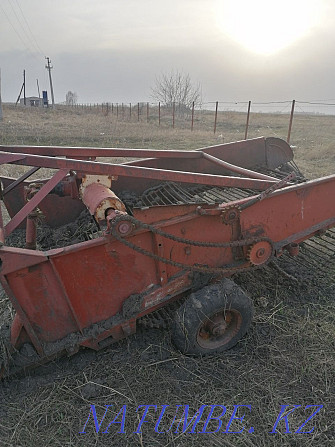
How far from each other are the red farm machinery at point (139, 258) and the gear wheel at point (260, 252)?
10 mm

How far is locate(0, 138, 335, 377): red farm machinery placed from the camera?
2.41 m

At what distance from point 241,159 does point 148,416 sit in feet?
11.5

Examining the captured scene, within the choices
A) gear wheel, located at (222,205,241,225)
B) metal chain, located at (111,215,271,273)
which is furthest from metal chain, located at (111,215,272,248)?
gear wheel, located at (222,205,241,225)

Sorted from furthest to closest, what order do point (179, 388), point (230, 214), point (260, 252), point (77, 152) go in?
1. point (77, 152)
2. point (260, 252)
3. point (230, 214)
4. point (179, 388)

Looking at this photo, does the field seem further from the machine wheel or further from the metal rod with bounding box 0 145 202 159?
the metal rod with bounding box 0 145 202 159

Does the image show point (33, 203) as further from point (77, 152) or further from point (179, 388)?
point (179, 388)

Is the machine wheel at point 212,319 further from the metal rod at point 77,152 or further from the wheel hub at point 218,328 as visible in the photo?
the metal rod at point 77,152

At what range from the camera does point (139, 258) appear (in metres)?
2.66

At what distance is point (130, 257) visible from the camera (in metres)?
2.63

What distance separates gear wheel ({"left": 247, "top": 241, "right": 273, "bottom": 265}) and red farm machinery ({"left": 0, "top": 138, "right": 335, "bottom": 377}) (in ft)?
0.03

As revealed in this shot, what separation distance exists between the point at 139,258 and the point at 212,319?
2.66ft

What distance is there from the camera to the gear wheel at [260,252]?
3.02 meters

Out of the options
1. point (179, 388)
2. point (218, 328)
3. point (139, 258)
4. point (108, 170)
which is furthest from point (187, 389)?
point (108, 170)

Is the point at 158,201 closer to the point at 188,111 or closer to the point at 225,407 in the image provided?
the point at 225,407
